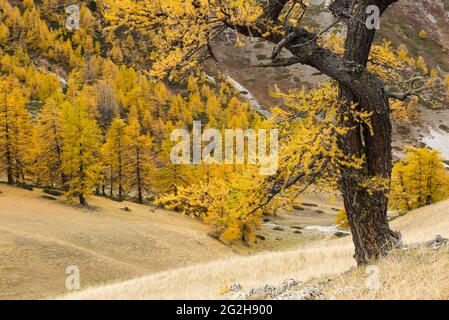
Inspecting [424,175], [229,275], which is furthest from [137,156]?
[229,275]

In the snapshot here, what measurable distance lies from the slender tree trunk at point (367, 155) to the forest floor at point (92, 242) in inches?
752

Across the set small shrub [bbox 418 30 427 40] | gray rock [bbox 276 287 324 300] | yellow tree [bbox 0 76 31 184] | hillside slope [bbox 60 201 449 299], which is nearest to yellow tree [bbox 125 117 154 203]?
yellow tree [bbox 0 76 31 184]

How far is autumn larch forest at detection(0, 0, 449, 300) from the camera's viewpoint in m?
6.68

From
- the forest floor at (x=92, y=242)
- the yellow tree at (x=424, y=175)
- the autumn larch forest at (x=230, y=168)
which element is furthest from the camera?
the yellow tree at (x=424, y=175)

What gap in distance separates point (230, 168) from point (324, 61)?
43.7 meters

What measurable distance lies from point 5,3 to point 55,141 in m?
123

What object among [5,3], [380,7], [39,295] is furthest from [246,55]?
[380,7]

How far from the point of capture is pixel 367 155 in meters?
7.57

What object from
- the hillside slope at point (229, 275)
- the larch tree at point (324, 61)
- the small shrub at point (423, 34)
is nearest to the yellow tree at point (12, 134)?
the hillside slope at point (229, 275)

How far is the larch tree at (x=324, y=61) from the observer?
20.7 feet

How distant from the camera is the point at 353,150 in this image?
7.42 meters

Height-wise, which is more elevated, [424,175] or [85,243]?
[424,175]

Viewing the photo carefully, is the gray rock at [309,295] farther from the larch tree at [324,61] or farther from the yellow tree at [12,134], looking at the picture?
the yellow tree at [12,134]

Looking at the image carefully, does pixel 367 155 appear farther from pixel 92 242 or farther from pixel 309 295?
pixel 92 242
